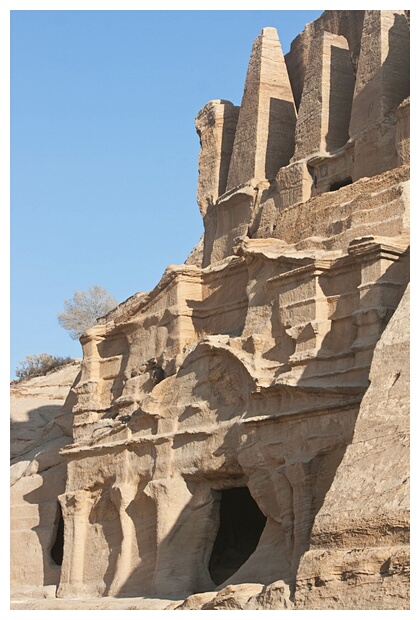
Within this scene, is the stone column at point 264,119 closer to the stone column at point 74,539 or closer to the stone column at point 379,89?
the stone column at point 379,89

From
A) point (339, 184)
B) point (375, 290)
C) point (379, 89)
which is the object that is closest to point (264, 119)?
point (339, 184)

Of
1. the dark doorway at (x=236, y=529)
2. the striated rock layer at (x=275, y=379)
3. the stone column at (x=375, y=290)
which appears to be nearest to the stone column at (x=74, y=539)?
the striated rock layer at (x=275, y=379)

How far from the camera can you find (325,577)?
673 inches

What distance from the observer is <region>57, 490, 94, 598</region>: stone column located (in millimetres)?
28031

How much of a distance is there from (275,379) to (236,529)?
15.4ft

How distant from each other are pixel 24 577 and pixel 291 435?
31.5ft

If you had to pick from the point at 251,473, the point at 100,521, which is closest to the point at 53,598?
the point at 100,521

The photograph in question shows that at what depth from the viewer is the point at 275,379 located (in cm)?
2425

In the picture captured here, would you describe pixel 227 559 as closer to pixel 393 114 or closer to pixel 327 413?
pixel 327 413

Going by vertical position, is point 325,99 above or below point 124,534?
above

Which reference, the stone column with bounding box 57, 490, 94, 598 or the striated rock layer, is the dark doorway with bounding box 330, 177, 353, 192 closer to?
the striated rock layer

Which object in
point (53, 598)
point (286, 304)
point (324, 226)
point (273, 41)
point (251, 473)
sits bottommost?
point (53, 598)

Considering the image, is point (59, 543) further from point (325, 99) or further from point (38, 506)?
point (325, 99)

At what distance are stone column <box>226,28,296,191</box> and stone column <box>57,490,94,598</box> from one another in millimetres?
8874
